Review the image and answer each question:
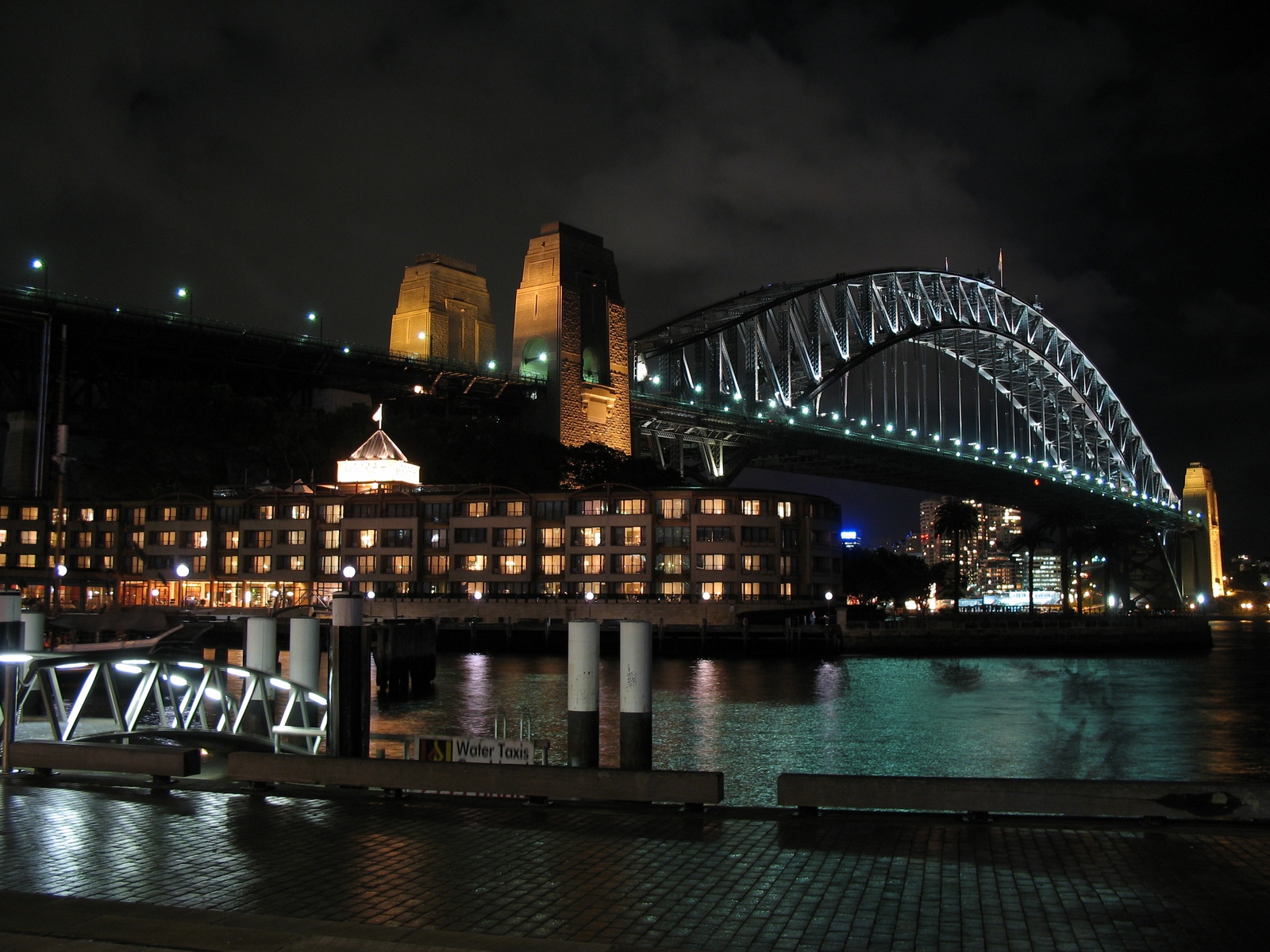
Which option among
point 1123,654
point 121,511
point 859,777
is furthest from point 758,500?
point 859,777

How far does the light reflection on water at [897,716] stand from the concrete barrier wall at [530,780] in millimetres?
11764

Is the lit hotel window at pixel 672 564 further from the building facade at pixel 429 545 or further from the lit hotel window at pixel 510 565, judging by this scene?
the lit hotel window at pixel 510 565

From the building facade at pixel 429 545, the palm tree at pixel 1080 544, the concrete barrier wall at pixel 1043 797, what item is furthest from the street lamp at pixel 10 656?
the palm tree at pixel 1080 544

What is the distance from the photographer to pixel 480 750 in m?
17.5

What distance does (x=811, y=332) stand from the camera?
433 ft

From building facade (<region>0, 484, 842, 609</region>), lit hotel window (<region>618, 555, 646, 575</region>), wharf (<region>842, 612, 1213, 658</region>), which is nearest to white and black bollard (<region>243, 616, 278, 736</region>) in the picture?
wharf (<region>842, 612, 1213, 658</region>)

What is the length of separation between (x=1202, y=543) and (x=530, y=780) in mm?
191916

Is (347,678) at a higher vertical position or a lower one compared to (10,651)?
lower

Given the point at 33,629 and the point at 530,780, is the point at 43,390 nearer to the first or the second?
the point at 33,629

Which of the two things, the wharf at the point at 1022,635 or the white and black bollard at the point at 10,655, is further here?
the wharf at the point at 1022,635

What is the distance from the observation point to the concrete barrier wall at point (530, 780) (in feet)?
40.0

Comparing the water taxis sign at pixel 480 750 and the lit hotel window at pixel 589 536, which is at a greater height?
the lit hotel window at pixel 589 536

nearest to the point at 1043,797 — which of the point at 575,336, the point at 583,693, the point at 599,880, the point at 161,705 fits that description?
the point at 599,880

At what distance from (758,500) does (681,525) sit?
5.67 metres
